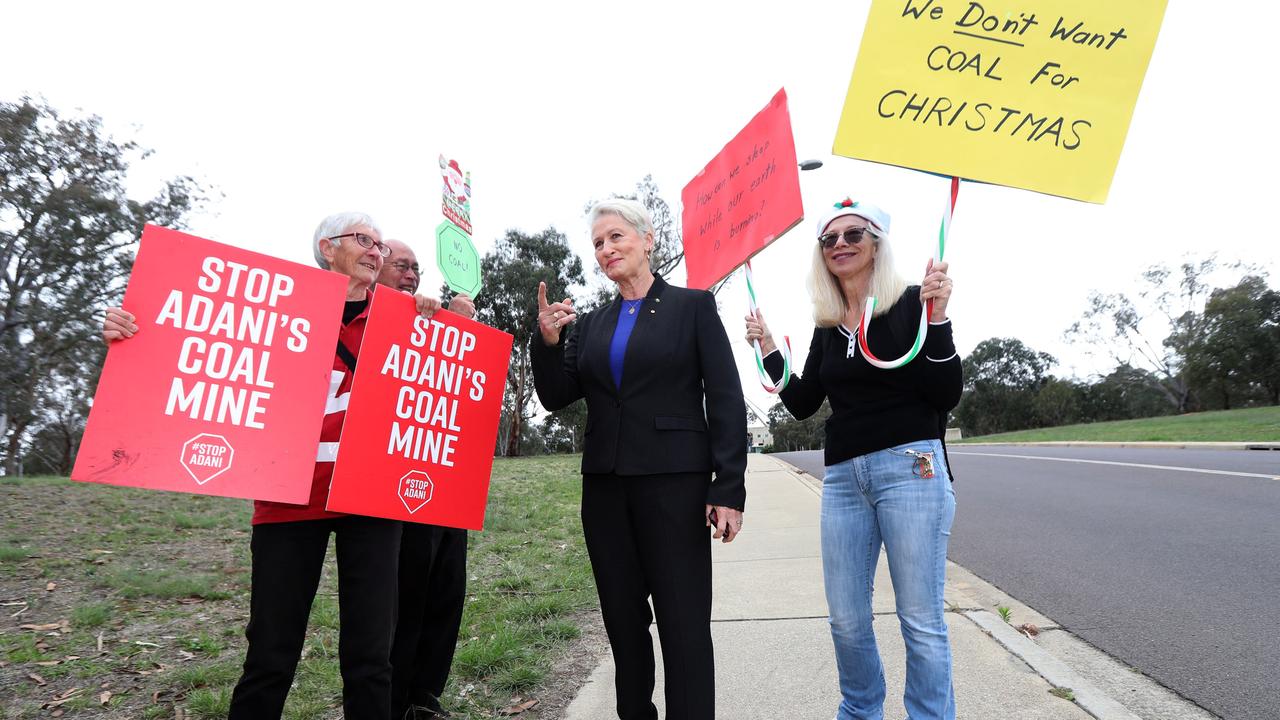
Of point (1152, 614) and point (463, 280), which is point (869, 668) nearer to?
point (463, 280)

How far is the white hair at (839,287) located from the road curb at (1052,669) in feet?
6.00

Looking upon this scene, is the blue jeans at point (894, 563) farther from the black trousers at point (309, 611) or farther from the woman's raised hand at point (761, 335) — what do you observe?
the black trousers at point (309, 611)

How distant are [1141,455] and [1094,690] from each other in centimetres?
1345

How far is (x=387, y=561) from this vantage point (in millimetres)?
2363

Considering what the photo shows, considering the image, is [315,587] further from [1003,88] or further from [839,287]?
[1003,88]

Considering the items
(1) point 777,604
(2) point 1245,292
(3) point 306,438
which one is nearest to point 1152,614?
(1) point 777,604

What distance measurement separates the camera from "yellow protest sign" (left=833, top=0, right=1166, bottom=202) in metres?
2.39

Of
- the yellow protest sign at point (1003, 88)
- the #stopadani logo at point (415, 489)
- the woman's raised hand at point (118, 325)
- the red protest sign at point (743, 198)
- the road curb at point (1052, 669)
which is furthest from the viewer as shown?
the red protest sign at point (743, 198)

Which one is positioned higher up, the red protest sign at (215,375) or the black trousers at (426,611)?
the red protest sign at (215,375)

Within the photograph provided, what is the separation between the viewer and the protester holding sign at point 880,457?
7.42ft

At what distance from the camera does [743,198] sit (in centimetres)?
318

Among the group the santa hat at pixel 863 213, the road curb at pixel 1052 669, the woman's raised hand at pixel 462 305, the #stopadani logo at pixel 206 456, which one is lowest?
the road curb at pixel 1052 669

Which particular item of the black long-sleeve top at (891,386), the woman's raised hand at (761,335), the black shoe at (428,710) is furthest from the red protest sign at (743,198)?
the black shoe at (428,710)

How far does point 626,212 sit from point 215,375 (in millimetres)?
1443
